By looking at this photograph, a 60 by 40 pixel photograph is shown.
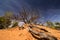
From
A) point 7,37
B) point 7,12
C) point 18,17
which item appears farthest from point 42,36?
point 7,12

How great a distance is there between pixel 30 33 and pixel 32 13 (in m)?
9.68

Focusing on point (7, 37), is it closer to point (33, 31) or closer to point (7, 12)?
point (33, 31)

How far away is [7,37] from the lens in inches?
460

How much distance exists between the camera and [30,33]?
12.2m

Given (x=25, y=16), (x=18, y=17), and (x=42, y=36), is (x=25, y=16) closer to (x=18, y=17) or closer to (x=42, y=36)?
(x=18, y=17)

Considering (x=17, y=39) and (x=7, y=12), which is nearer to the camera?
(x=17, y=39)

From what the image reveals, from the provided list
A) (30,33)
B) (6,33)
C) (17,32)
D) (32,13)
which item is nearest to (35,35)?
(30,33)

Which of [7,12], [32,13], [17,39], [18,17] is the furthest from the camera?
[7,12]

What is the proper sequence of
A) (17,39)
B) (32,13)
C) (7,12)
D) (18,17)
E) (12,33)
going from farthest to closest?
(7,12) → (18,17) → (32,13) → (12,33) → (17,39)

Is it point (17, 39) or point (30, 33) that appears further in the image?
point (30, 33)

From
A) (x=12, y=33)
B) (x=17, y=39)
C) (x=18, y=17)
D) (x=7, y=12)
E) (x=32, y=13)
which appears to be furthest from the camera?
(x=7, y=12)

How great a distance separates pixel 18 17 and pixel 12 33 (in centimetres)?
1120

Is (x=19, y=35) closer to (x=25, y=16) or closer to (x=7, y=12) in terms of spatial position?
(x=25, y=16)

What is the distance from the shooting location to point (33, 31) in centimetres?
1238
